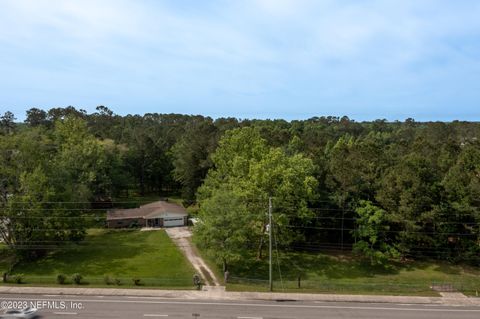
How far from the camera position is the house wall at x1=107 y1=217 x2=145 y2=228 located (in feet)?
180

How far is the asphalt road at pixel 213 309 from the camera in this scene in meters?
24.8

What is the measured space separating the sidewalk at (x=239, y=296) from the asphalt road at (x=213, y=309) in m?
0.75

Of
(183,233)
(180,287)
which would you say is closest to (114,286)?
(180,287)

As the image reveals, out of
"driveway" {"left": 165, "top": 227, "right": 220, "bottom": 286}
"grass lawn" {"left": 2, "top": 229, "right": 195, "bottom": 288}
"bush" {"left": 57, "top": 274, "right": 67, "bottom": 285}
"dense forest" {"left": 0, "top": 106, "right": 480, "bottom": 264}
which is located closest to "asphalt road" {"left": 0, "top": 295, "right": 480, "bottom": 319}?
"bush" {"left": 57, "top": 274, "right": 67, "bottom": 285}

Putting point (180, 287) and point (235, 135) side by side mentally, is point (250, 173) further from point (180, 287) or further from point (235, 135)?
point (180, 287)

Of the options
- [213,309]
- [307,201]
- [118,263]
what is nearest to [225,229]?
[213,309]

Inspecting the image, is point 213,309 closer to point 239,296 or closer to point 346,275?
point 239,296

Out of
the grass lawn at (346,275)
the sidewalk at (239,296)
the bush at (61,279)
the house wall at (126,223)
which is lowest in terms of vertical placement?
the grass lawn at (346,275)

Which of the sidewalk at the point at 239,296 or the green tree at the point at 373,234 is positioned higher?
the green tree at the point at 373,234

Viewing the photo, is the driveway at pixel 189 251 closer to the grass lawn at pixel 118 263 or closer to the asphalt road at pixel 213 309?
the grass lawn at pixel 118 263

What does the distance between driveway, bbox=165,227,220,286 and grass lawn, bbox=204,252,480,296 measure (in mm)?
2236

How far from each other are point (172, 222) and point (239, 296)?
27698 mm

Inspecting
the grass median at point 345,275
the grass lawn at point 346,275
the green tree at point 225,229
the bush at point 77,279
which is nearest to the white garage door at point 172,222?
the grass median at point 345,275

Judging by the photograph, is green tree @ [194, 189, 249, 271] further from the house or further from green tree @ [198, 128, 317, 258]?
the house
